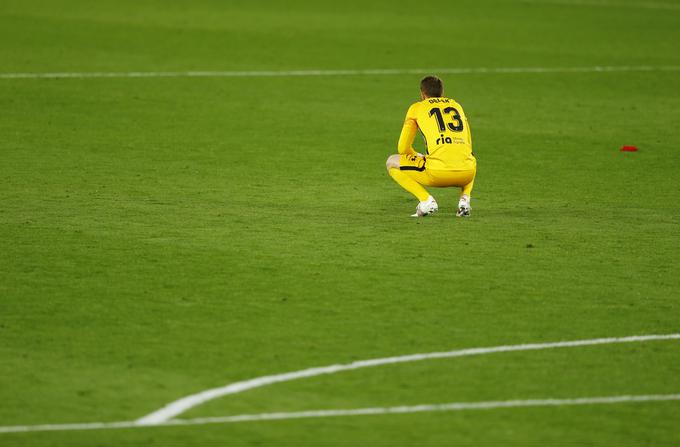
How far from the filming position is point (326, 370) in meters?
7.80

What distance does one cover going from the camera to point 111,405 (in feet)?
23.6

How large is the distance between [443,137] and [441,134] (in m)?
0.03

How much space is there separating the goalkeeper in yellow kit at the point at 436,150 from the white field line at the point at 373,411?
4728 millimetres

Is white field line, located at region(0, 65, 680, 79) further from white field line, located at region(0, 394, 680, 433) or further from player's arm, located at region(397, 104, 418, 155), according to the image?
white field line, located at region(0, 394, 680, 433)

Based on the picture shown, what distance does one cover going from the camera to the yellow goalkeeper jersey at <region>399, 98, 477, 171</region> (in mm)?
11859

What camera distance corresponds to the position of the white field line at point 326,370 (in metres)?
7.12

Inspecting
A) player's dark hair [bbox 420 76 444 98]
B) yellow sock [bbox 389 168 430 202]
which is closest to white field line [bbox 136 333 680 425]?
yellow sock [bbox 389 168 430 202]

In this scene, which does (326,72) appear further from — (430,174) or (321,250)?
(321,250)

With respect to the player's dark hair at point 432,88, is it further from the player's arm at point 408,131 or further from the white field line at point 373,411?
the white field line at point 373,411

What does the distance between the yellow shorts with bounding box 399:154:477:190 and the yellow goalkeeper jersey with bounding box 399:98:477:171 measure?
0.15 ft

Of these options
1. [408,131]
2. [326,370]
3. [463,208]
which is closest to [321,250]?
[408,131]

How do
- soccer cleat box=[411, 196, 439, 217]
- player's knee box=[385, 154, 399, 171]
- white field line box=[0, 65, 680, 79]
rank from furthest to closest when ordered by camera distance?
1. white field line box=[0, 65, 680, 79]
2. player's knee box=[385, 154, 399, 171]
3. soccer cleat box=[411, 196, 439, 217]

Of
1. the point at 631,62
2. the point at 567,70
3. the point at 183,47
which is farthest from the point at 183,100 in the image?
the point at 631,62

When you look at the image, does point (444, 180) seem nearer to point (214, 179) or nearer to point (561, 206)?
point (561, 206)
